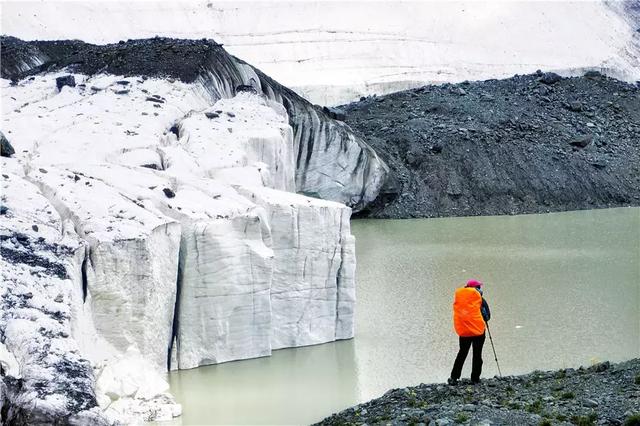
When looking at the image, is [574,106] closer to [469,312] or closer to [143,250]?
[143,250]

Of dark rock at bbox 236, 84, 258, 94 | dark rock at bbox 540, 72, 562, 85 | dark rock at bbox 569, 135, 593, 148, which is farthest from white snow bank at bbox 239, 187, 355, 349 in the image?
dark rock at bbox 540, 72, 562, 85

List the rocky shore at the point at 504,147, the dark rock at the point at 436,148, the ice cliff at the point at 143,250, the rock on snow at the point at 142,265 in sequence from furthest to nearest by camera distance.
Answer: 1. the dark rock at the point at 436,148
2. the rocky shore at the point at 504,147
3. the ice cliff at the point at 143,250
4. the rock on snow at the point at 142,265

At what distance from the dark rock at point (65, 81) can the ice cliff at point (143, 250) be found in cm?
7

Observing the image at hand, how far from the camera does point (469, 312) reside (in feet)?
41.2

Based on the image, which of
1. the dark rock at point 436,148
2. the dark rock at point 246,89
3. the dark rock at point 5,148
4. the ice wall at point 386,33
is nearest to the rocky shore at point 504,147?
the dark rock at point 436,148

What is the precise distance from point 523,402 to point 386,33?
4970 cm

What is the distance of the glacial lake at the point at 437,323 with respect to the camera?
15352mm

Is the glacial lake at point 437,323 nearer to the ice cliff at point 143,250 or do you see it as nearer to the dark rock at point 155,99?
the ice cliff at point 143,250

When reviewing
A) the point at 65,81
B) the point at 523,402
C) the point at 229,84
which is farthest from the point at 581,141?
the point at 523,402

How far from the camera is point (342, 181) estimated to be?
1313 inches

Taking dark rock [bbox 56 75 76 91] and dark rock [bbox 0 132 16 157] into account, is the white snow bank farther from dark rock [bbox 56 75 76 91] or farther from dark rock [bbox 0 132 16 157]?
dark rock [bbox 56 75 76 91]

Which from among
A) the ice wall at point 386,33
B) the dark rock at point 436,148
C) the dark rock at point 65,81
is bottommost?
the dark rock at point 436,148

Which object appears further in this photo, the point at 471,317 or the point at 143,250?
the point at 143,250

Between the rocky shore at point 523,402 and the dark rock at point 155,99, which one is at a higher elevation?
the dark rock at point 155,99
